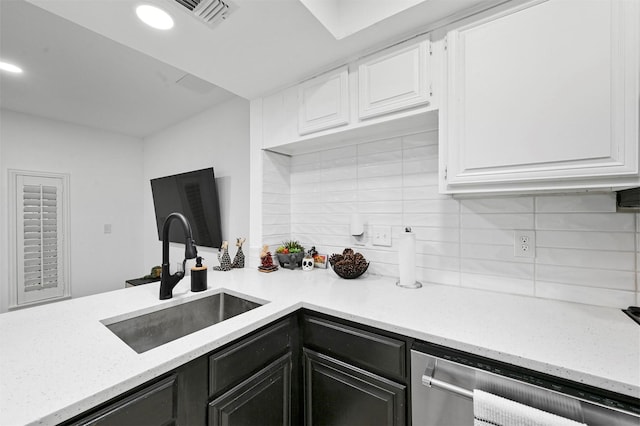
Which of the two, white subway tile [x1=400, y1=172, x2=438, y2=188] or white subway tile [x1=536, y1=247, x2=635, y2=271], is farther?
white subway tile [x1=400, y1=172, x2=438, y2=188]

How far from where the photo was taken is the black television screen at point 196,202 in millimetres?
2793

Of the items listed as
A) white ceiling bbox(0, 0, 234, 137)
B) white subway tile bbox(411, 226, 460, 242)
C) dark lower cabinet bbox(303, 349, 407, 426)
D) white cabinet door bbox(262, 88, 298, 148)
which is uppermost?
white ceiling bbox(0, 0, 234, 137)

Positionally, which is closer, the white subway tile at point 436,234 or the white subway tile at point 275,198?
the white subway tile at point 436,234

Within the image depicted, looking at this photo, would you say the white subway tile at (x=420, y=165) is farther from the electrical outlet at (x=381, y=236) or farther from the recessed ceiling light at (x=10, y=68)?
the recessed ceiling light at (x=10, y=68)

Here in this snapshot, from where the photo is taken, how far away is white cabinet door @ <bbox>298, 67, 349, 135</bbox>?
157 cm

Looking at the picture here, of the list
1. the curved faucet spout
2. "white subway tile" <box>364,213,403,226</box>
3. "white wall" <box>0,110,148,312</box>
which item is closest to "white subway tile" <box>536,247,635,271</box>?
"white subway tile" <box>364,213,403,226</box>

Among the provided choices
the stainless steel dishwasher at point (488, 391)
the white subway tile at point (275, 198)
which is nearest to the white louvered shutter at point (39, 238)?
the white subway tile at point (275, 198)

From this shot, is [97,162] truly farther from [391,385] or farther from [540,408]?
[540,408]

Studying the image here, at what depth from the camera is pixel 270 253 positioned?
1.99 metres

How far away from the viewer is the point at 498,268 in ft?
4.47

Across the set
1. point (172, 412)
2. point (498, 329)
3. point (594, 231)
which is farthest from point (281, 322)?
point (594, 231)

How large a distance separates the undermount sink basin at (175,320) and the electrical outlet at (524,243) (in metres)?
1.28

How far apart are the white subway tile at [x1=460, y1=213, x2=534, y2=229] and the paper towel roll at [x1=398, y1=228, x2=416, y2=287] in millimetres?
290

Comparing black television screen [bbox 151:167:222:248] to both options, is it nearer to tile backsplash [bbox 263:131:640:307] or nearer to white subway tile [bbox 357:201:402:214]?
tile backsplash [bbox 263:131:640:307]
